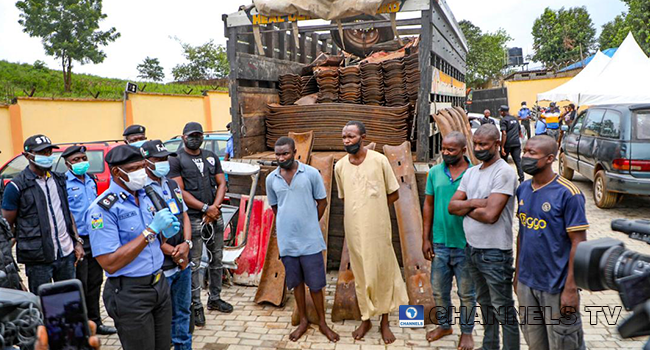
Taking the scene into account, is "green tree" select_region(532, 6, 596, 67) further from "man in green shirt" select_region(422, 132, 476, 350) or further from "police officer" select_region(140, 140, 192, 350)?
"police officer" select_region(140, 140, 192, 350)

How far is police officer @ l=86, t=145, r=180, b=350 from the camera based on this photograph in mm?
2762

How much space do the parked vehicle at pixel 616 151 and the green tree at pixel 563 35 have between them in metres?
38.4

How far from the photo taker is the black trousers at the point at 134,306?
2.86m

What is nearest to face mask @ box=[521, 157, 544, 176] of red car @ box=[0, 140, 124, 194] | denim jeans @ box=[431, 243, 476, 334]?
denim jeans @ box=[431, 243, 476, 334]

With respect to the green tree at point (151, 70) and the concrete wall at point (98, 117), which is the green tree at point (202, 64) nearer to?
the green tree at point (151, 70)

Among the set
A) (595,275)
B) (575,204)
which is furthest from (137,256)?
(575,204)

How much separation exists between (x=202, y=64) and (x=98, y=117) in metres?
19.8

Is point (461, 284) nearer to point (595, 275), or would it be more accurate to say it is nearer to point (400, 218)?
point (400, 218)

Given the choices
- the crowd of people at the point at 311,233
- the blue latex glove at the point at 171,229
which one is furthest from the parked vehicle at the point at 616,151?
the blue latex glove at the point at 171,229

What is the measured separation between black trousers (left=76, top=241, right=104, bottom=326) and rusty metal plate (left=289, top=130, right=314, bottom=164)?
→ 2.38 metres

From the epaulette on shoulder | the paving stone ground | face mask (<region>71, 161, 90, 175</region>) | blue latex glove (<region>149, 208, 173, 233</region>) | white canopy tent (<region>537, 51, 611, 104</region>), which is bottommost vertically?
the paving stone ground

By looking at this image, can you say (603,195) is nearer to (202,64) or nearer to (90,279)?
(90,279)

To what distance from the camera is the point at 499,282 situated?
137 inches

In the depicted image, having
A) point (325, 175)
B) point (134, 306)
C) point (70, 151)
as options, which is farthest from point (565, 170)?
point (134, 306)
